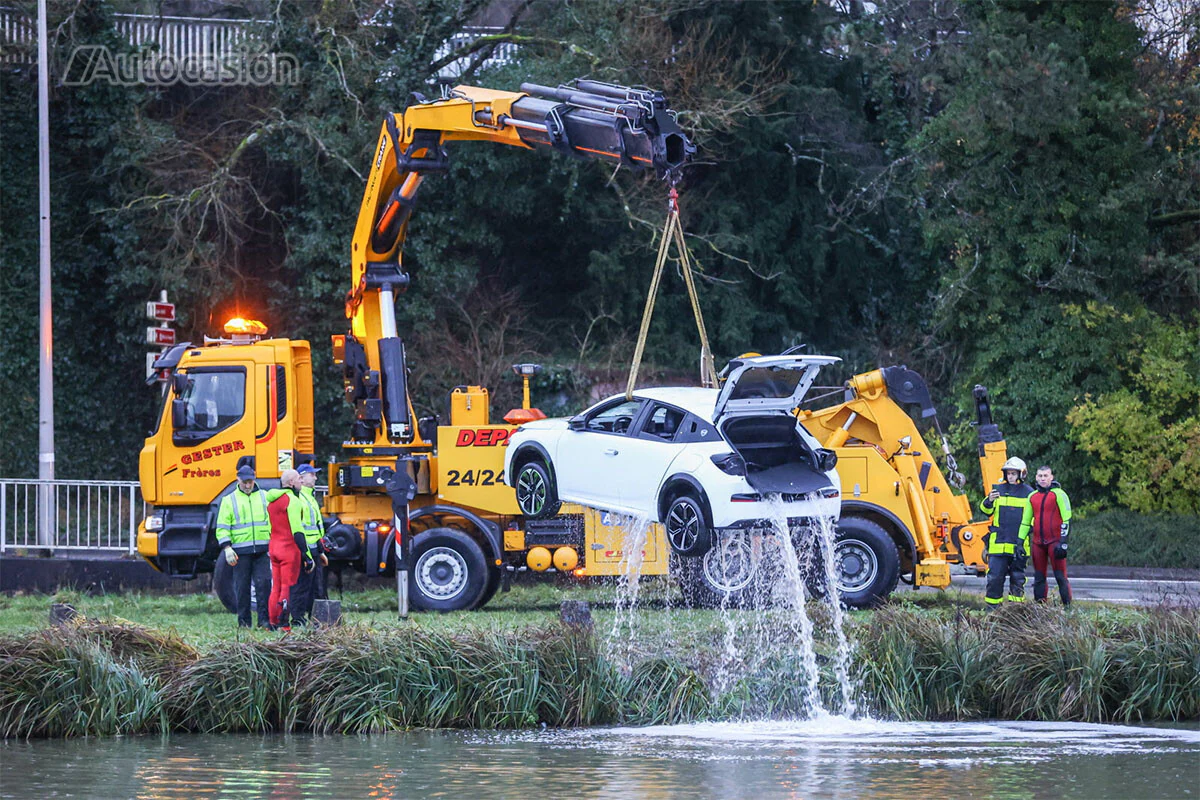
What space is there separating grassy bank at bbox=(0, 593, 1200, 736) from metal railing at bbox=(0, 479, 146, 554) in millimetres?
9668

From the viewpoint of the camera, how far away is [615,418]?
1658cm

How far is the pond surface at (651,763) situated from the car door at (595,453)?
3.10m

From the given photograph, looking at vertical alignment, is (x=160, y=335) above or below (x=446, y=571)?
above

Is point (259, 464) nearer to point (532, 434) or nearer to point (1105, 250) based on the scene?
point (532, 434)

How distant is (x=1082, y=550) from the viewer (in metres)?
26.7

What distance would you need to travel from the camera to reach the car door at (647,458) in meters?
15.5

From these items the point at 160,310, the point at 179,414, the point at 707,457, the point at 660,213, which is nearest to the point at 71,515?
the point at 160,310

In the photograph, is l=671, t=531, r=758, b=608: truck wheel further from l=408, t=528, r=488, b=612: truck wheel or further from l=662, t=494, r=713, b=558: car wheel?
l=408, t=528, r=488, b=612: truck wheel

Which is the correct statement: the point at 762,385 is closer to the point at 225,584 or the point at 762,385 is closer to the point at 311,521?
the point at 311,521

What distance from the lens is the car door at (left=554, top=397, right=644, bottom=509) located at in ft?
52.6

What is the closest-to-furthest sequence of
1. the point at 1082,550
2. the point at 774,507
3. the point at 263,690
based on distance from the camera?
the point at 263,690
the point at 774,507
the point at 1082,550

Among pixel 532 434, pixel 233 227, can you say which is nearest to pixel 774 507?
pixel 532 434

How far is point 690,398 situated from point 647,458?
86 cm

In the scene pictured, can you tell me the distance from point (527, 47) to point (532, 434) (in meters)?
15.3
